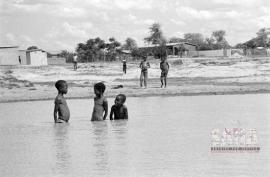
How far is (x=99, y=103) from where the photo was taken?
1226cm

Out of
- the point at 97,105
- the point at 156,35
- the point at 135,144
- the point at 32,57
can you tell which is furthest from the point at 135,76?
the point at 156,35

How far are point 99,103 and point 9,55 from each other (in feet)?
177

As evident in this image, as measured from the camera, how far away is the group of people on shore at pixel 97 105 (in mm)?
11984

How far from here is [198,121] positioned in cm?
1253

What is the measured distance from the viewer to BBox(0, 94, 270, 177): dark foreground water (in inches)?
281

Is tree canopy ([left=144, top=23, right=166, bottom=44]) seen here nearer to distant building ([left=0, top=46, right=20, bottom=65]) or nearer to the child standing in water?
distant building ([left=0, top=46, right=20, bottom=65])

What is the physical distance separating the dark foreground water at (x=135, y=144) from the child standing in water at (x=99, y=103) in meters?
0.22

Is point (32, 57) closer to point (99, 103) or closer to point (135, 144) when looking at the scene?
point (99, 103)

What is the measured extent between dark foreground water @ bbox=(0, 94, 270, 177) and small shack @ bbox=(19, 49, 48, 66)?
52.6m

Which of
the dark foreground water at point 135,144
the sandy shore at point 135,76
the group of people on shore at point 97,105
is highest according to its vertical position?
the group of people on shore at point 97,105

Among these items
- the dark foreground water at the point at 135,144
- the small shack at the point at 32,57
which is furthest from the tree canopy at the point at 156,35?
the dark foreground water at the point at 135,144

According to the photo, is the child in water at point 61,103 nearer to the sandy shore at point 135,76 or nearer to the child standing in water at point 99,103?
the child standing in water at point 99,103

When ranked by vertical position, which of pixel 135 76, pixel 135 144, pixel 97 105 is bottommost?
pixel 135 76

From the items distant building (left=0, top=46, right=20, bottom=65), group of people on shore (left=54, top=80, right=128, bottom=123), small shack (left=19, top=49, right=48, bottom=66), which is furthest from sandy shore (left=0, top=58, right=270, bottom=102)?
small shack (left=19, top=49, right=48, bottom=66)
